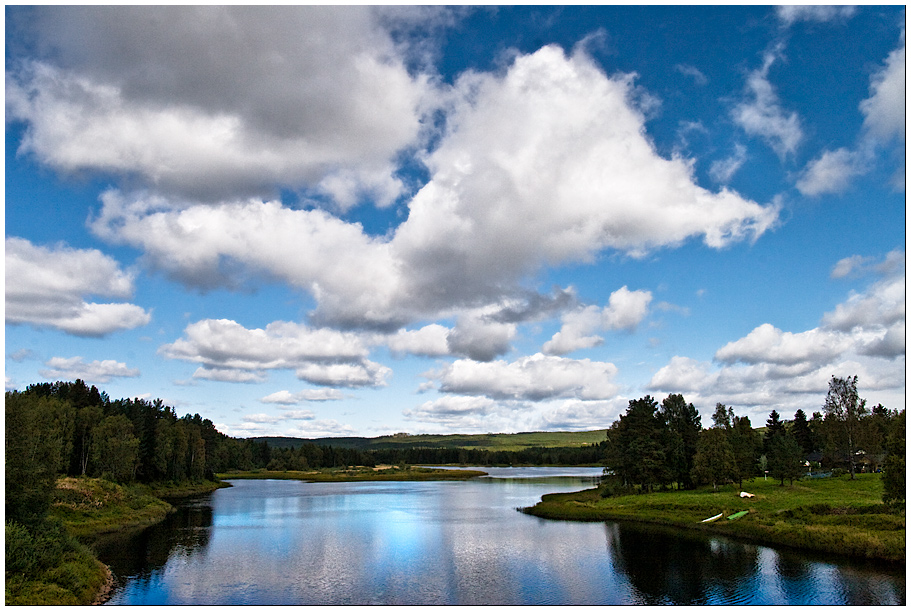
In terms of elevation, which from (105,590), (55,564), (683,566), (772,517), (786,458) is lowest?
(683,566)

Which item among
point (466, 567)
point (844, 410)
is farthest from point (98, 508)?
point (844, 410)

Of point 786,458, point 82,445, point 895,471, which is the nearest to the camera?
point 895,471

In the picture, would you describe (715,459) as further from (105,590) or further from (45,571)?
(45,571)

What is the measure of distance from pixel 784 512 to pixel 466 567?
38.7 meters

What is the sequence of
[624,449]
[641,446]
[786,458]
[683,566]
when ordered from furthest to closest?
[624,449]
[641,446]
[786,458]
[683,566]

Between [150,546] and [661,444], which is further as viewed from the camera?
[661,444]

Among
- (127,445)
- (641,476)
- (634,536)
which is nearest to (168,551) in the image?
(634,536)

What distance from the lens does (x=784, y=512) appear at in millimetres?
62438

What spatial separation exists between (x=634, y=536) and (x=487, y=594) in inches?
1195

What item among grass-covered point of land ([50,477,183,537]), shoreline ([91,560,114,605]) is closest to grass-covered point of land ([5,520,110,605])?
shoreline ([91,560,114,605])

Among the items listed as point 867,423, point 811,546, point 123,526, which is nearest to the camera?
point 811,546

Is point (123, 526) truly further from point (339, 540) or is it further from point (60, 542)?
point (60, 542)

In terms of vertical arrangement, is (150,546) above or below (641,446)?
below

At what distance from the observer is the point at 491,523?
77.0m
